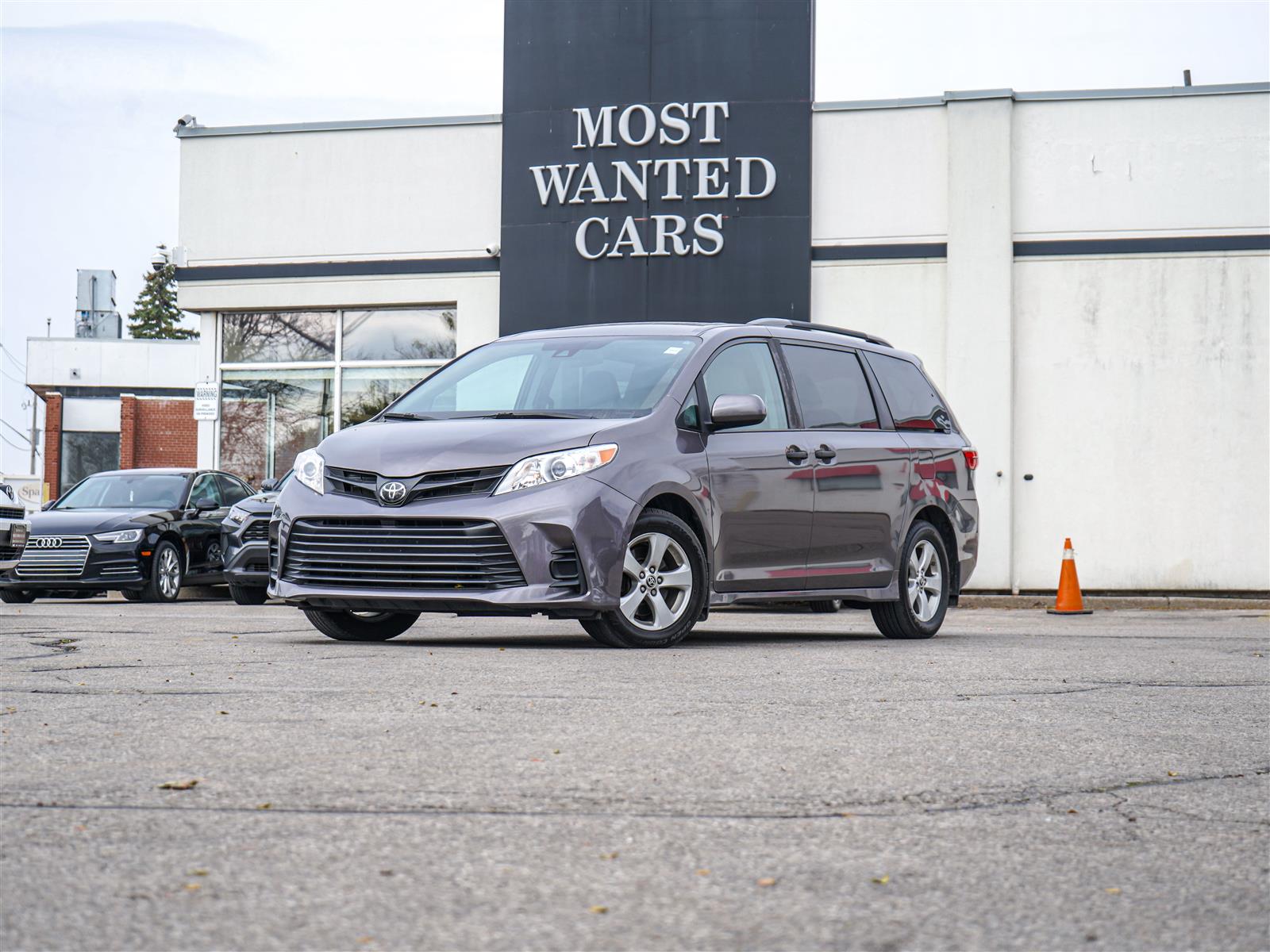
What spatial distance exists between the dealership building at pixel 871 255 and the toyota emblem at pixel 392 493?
1294 cm

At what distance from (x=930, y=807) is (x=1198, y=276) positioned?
17418 millimetres

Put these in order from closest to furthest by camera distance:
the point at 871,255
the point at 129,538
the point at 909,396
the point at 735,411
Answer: the point at 735,411, the point at 909,396, the point at 129,538, the point at 871,255

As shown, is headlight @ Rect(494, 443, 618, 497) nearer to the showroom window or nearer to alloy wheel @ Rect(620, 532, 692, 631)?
alloy wheel @ Rect(620, 532, 692, 631)

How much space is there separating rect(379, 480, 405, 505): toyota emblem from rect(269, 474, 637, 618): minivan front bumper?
0.04m

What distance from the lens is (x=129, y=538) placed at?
17531 millimetres

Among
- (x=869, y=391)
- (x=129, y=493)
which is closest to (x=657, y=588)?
(x=869, y=391)

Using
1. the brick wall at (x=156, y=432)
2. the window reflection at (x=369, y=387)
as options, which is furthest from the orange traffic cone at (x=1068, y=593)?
the brick wall at (x=156, y=432)

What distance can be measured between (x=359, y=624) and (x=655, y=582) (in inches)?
71.3

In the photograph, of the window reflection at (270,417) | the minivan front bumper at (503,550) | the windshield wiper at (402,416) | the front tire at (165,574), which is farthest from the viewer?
the window reflection at (270,417)

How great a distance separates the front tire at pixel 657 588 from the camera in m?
8.64

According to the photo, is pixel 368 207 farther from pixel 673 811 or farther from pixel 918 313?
pixel 673 811

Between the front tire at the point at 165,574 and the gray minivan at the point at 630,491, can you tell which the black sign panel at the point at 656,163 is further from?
the gray minivan at the point at 630,491

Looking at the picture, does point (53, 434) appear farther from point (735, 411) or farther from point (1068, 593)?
point (735, 411)

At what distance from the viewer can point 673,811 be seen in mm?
3920
